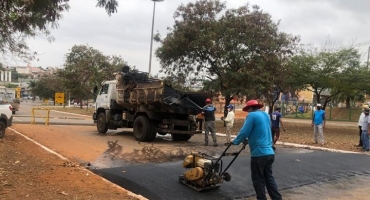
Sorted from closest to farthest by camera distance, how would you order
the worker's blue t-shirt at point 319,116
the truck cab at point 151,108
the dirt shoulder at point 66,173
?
the dirt shoulder at point 66,173
the truck cab at point 151,108
the worker's blue t-shirt at point 319,116

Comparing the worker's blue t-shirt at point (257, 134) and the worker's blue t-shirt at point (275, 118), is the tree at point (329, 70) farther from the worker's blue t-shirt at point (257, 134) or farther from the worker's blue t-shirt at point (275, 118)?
the worker's blue t-shirt at point (257, 134)

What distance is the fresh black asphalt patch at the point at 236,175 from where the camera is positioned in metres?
6.33

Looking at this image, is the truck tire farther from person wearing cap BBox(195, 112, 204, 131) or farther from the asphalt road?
the asphalt road

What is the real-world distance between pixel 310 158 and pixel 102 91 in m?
9.83

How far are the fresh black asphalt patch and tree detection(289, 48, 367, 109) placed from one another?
11323mm

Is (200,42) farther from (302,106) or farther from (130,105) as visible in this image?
(302,106)

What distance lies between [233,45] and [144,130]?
29.1ft

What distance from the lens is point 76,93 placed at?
137 ft

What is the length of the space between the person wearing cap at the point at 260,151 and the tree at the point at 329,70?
1689 centimetres

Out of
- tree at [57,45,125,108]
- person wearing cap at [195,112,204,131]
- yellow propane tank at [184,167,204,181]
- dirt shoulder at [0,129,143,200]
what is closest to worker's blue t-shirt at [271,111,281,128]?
person wearing cap at [195,112,204,131]

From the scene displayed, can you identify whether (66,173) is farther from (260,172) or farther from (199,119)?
(199,119)

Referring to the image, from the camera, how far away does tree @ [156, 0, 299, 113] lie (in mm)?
19797

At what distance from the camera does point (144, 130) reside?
44.0 feet

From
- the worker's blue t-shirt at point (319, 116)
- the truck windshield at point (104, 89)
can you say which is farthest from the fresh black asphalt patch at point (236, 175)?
the truck windshield at point (104, 89)
